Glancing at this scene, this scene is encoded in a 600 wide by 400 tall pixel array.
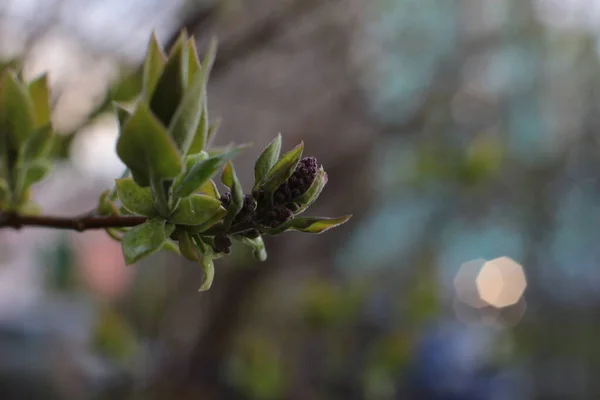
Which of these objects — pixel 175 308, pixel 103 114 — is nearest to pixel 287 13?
pixel 103 114

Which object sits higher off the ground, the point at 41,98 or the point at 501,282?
the point at 41,98

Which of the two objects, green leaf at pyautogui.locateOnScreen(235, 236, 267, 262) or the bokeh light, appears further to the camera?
the bokeh light

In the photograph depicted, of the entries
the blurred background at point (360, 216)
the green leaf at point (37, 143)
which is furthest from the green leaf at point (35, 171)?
the blurred background at point (360, 216)

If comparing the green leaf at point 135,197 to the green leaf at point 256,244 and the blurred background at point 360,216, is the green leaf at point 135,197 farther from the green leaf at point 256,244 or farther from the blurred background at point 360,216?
the blurred background at point 360,216

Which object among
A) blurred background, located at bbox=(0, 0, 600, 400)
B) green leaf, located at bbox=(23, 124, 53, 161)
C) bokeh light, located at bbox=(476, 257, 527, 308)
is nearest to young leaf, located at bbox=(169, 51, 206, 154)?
green leaf, located at bbox=(23, 124, 53, 161)

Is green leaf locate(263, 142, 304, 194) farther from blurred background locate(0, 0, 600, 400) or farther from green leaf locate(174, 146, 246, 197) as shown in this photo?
blurred background locate(0, 0, 600, 400)

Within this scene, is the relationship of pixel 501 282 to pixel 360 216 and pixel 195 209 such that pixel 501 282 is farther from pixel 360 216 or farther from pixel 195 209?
pixel 195 209

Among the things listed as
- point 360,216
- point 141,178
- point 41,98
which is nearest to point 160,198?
point 141,178
